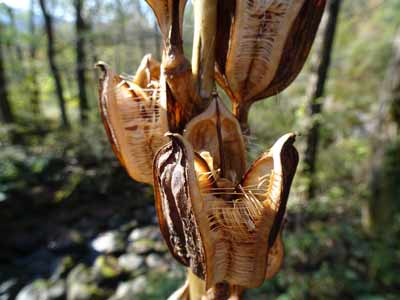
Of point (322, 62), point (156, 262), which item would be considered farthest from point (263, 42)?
point (156, 262)

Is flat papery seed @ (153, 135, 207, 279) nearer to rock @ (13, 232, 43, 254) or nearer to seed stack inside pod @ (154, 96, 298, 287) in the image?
seed stack inside pod @ (154, 96, 298, 287)

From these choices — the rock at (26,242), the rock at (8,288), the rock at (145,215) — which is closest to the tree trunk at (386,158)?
the rock at (145,215)

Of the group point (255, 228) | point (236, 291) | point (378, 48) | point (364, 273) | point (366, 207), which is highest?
point (378, 48)

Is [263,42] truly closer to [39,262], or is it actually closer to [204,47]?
[204,47]

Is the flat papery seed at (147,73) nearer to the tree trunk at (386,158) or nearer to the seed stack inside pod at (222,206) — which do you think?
the seed stack inside pod at (222,206)

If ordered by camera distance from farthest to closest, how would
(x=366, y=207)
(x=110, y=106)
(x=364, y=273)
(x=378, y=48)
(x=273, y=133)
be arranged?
(x=378, y=48) → (x=273, y=133) → (x=366, y=207) → (x=364, y=273) → (x=110, y=106)

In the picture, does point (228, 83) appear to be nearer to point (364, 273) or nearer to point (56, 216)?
point (364, 273)

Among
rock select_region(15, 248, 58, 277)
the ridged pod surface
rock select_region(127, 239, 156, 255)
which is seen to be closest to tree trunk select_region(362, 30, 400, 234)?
rock select_region(127, 239, 156, 255)


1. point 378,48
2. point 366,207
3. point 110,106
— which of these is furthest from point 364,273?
point 378,48
